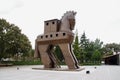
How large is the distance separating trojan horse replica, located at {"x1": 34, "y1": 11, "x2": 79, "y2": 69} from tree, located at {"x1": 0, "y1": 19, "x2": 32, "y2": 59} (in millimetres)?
11341

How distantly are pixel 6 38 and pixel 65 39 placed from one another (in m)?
15.1

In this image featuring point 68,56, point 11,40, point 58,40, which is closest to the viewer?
point 68,56

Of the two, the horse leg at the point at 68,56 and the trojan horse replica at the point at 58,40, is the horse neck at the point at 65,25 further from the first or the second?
the horse leg at the point at 68,56

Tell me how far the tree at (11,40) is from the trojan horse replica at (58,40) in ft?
37.2

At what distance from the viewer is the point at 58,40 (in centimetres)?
1872

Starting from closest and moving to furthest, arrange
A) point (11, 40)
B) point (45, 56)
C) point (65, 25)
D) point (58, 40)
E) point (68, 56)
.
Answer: point (68, 56), point (58, 40), point (65, 25), point (45, 56), point (11, 40)

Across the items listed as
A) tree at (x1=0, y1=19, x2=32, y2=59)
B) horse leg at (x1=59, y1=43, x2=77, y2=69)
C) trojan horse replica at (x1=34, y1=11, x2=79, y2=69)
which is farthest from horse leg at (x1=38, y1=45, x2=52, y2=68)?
tree at (x1=0, y1=19, x2=32, y2=59)

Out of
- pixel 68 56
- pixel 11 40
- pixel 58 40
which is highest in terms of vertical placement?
pixel 11 40

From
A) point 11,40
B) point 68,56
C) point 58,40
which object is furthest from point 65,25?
point 11,40

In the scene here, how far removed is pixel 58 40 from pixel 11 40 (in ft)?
46.9

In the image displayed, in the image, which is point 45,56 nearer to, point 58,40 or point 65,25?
point 58,40

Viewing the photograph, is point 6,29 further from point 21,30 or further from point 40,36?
point 40,36

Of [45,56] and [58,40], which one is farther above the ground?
[58,40]

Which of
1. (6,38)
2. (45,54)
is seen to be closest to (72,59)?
(45,54)
